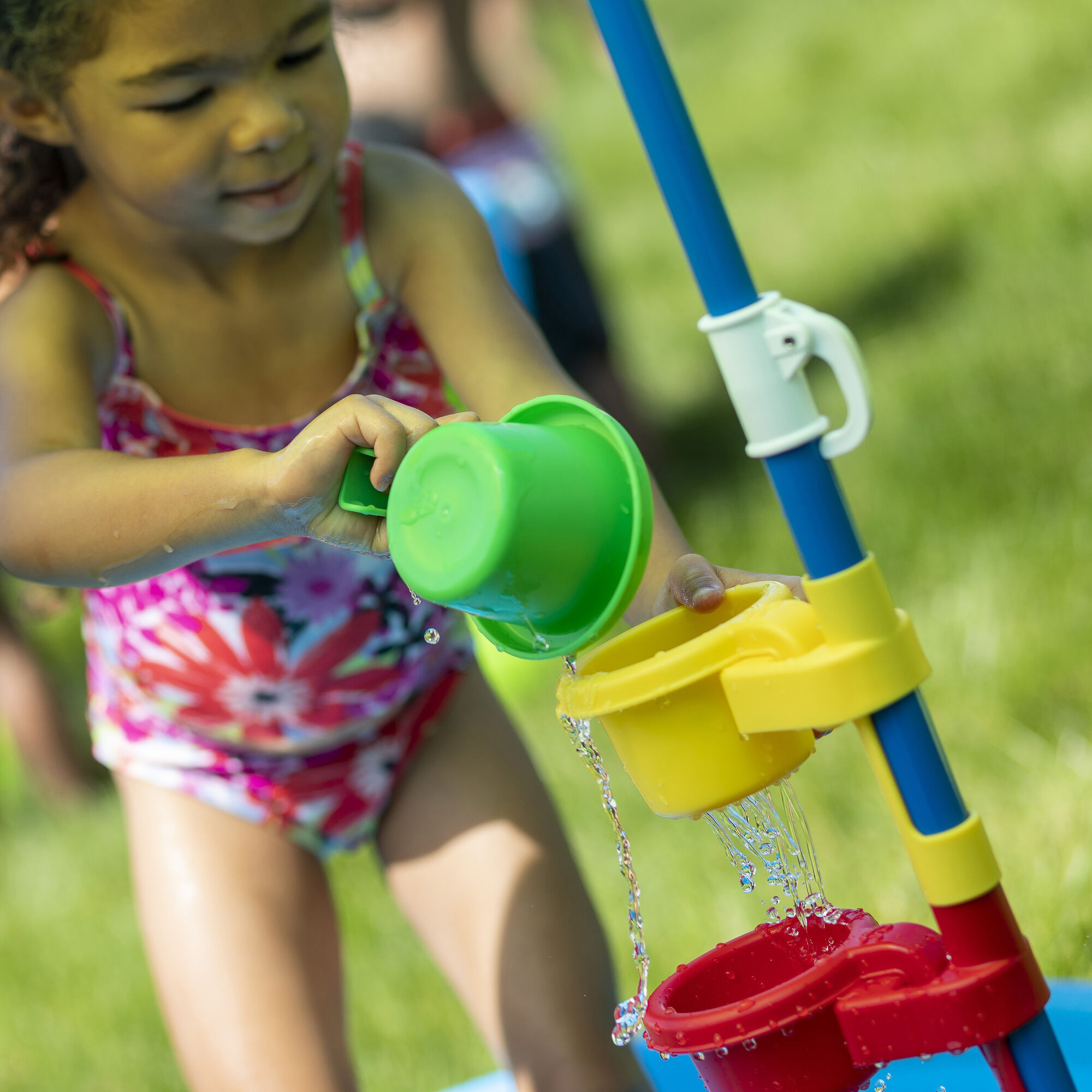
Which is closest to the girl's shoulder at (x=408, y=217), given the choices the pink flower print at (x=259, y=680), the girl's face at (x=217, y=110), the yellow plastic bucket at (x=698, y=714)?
the girl's face at (x=217, y=110)

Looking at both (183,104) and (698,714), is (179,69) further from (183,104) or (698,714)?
(698,714)

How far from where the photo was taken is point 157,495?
4.38ft

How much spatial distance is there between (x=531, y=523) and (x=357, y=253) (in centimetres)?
67

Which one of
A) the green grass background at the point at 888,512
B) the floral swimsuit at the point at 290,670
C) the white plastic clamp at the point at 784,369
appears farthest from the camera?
the green grass background at the point at 888,512

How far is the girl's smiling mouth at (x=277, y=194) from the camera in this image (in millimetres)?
1563

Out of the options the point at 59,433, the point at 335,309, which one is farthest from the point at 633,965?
the point at 59,433

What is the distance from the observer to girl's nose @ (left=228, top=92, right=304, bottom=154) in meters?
1.49

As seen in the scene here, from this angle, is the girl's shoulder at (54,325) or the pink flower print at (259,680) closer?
the girl's shoulder at (54,325)

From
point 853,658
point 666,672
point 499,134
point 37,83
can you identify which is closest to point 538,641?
point 666,672

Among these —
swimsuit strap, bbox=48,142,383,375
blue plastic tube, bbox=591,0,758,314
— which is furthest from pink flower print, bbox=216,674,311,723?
blue plastic tube, bbox=591,0,758,314

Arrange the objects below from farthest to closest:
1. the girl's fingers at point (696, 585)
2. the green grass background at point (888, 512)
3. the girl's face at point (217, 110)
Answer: the green grass background at point (888, 512) < the girl's face at point (217, 110) < the girl's fingers at point (696, 585)

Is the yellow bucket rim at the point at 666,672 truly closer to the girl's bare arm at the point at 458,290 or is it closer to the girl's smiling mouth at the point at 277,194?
the girl's bare arm at the point at 458,290

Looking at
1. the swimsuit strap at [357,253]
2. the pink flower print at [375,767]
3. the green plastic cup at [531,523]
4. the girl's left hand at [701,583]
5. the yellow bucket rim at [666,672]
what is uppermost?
the swimsuit strap at [357,253]

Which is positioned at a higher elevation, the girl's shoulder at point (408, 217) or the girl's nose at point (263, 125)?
the girl's nose at point (263, 125)
